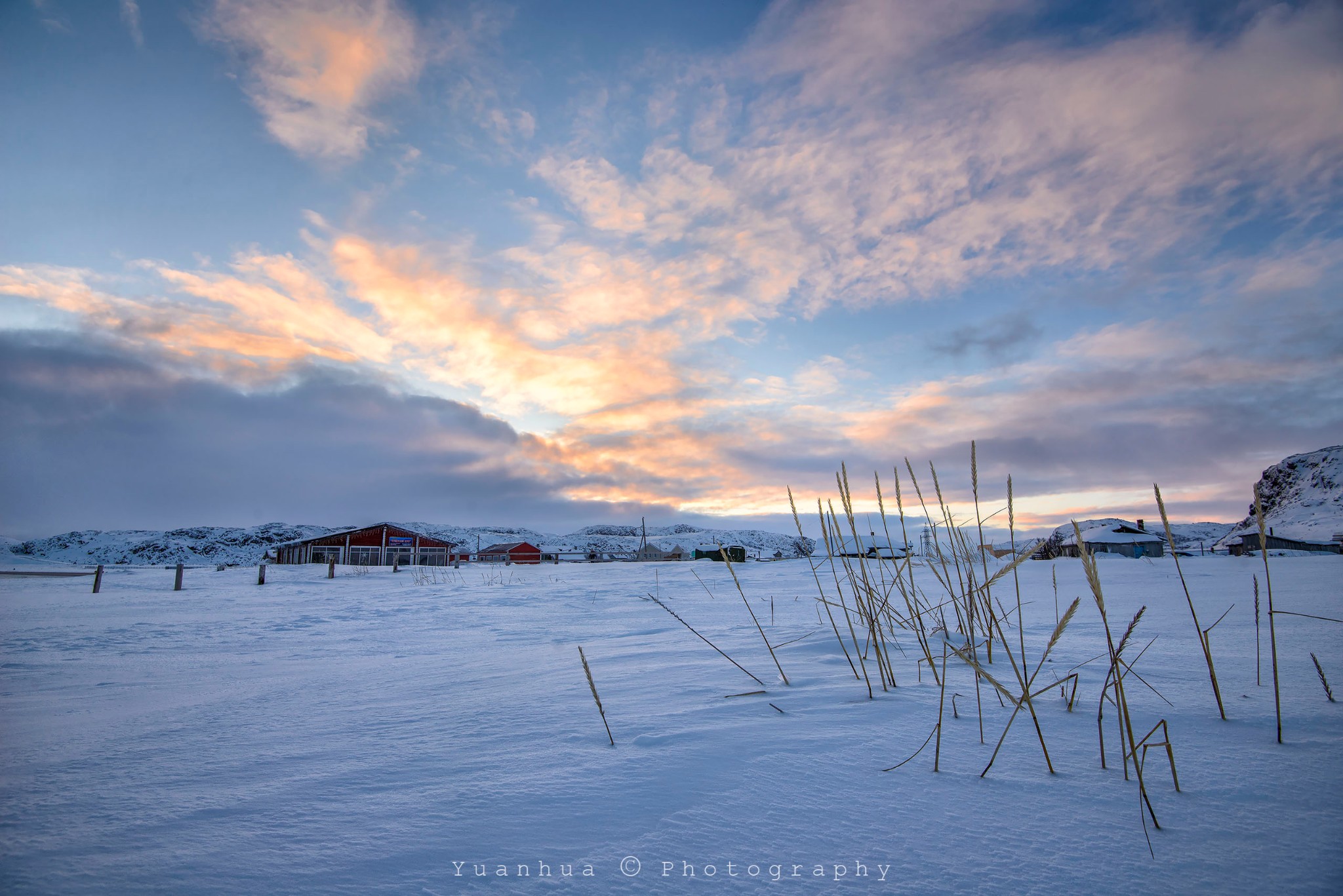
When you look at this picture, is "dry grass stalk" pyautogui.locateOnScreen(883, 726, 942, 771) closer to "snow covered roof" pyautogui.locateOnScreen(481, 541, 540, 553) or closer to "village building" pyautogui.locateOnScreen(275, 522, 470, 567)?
"village building" pyautogui.locateOnScreen(275, 522, 470, 567)

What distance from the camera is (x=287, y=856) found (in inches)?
37.2

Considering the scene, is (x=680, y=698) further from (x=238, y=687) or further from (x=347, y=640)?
(x=347, y=640)

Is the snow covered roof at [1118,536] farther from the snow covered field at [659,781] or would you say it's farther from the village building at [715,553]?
the snow covered field at [659,781]

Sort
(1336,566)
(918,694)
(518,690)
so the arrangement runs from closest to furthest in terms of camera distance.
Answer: (918,694), (518,690), (1336,566)

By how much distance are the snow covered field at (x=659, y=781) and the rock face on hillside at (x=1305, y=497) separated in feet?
119

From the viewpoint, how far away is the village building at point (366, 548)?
97.5ft

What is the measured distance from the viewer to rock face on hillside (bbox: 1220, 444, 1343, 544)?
2812 cm

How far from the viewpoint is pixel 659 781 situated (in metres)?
1.20

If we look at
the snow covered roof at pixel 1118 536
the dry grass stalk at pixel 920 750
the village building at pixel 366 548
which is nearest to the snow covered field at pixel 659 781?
the dry grass stalk at pixel 920 750

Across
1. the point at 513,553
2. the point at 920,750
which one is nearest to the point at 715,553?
the point at 513,553

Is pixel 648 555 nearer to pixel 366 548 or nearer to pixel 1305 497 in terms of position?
pixel 366 548

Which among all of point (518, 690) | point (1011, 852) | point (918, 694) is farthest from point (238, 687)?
point (1011, 852)

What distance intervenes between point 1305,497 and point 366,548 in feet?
175

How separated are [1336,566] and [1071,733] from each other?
9.76 meters
